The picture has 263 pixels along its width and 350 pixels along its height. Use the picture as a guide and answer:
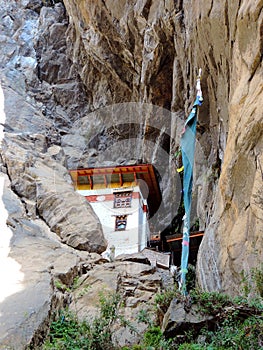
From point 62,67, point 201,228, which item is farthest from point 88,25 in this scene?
point 201,228

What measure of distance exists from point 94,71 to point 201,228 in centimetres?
1442

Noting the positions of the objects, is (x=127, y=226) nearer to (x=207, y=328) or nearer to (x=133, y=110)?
(x=133, y=110)

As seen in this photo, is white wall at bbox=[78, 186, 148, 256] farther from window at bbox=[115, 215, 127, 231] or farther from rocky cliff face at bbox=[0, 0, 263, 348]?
rocky cliff face at bbox=[0, 0, 263, 348]

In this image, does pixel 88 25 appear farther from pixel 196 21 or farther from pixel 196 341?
pixel 196 341

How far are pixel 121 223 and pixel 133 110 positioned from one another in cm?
664

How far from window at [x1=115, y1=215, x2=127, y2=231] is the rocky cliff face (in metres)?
2.23

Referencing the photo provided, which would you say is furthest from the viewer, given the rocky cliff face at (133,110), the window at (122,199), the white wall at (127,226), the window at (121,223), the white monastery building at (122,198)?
the window at (122,199)

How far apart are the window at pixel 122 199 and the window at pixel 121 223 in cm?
89

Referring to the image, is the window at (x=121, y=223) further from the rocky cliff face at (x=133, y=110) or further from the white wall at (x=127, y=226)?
the rocky cliff face at (x=133, y=110)

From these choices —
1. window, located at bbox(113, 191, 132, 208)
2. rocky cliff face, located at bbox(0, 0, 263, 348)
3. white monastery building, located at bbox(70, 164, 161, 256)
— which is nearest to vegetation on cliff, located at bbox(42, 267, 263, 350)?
rocky cliff face, located at bbox(0, 0, 263, 348)

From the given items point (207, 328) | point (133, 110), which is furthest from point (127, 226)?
point (207, 328)

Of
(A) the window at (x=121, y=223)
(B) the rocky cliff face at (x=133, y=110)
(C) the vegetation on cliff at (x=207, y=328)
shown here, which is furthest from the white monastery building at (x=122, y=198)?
(C) the vegetation on cliff at (x=207, y=328)

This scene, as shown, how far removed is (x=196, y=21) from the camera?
452 inches

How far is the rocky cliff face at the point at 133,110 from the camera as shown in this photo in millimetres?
7332
